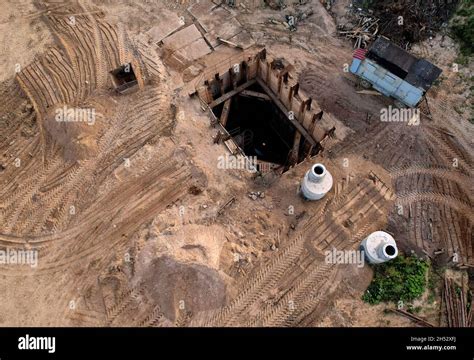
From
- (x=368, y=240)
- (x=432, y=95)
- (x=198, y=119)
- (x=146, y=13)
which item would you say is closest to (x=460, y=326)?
(x=368, y=240)

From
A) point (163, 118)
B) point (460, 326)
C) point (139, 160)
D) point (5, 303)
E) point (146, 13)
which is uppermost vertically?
point (146, 13)

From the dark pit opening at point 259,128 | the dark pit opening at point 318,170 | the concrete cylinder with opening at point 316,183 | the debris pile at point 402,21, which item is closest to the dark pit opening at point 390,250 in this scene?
the concrete cylinder with opening at point 316,183

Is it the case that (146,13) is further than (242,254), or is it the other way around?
(146,13)

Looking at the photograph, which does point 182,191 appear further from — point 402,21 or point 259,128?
point 402,21

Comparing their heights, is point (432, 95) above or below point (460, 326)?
above

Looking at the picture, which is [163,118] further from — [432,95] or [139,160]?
[432,95]

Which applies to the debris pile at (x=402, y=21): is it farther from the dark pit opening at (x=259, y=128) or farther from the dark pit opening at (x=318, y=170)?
the dark pit opening at (x=318, y=170)
